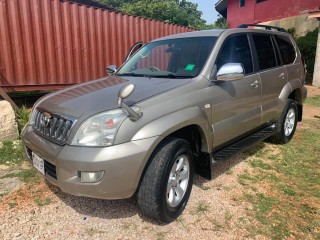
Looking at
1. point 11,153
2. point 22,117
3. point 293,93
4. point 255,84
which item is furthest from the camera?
point 22,117

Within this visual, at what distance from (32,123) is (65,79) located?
4431 mm

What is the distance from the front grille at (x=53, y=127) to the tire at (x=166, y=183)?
0.78m

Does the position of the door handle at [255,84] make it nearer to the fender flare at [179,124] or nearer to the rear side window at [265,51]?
the rear side window at [265,51]

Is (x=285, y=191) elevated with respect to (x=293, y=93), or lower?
lower

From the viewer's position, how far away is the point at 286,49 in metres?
4.89

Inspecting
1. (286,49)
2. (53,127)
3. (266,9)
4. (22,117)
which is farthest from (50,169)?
(266,9)

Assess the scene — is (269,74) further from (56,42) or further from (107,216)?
(56,42)

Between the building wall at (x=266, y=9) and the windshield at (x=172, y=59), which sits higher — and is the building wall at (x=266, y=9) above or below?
above

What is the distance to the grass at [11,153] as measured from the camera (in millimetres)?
4305

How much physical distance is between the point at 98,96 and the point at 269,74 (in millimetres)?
2622

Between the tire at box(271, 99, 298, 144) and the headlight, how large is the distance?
3211 mm

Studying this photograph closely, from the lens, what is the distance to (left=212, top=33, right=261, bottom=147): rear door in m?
3.27

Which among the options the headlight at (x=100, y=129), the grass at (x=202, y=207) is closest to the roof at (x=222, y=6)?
the grass at (x=202, y=207)

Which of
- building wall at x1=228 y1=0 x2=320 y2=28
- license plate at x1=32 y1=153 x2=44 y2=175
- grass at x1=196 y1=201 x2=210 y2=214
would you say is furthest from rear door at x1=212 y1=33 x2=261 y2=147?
building wall at x1=228 y1=0 x2=320 y2=28
